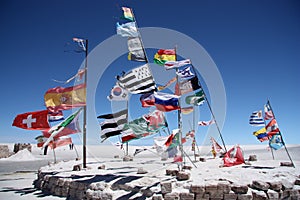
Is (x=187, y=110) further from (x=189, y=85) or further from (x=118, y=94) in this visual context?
→ (x=118, y=94)

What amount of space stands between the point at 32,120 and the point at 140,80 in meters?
7.04

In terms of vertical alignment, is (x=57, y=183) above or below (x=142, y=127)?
below

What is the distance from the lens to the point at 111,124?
39.8 feet

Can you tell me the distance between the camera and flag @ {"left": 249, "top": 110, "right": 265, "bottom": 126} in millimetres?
18344

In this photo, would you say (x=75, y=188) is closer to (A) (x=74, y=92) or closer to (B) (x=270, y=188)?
(A) (x=74, y=92)

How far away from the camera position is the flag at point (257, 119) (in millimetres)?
18344

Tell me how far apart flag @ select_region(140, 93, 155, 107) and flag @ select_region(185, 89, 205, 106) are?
3710 millimetres

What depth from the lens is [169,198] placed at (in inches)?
294

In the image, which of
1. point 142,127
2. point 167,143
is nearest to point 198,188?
point 167,143

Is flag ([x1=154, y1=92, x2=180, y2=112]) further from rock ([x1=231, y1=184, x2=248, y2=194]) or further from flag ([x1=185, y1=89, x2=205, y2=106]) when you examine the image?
rock ([x1=231, y1=184, x2=248, y2=194])

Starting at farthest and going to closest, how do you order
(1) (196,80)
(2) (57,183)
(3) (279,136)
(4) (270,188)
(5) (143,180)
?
(3) (279,136)
(1) (196,80)
(2) (57,183)
(5) (143,180)
(4) (270,188)

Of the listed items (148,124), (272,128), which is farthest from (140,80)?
(272,128)

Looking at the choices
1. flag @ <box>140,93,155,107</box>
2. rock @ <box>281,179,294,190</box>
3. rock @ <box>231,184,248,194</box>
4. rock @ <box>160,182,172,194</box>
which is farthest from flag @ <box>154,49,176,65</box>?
rock @ <box>281,179,294,190</box>

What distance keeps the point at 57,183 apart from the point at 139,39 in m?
8.01
